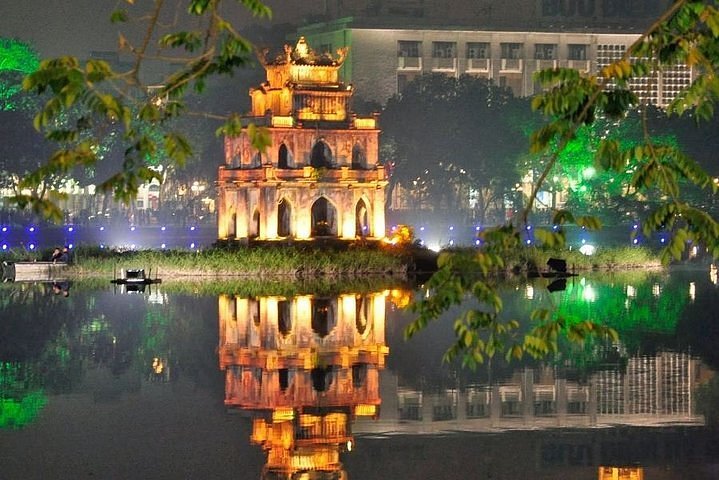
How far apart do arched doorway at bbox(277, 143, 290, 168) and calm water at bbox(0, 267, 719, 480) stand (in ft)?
92.2

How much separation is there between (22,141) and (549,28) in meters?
71.3

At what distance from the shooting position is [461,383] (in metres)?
30.1

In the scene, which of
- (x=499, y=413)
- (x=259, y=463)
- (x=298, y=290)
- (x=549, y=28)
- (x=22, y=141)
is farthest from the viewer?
(x=549, y=28)

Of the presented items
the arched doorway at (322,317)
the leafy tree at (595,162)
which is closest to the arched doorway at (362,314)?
the arched doorway at (322,317)

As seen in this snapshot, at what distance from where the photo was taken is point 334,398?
91.1 feet

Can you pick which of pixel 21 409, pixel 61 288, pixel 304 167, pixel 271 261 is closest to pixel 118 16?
pixel 21 409

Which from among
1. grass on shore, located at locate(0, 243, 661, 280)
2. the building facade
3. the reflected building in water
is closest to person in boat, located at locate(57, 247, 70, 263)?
grass on shore, located at locate(0, 243, 661, 280)

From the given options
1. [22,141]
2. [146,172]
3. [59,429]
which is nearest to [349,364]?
[59,429]

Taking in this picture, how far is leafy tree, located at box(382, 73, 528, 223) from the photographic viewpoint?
112812 mm

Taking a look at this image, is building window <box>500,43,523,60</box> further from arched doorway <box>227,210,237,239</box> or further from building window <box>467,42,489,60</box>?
arched doorway <box>227,210,237,239</box>

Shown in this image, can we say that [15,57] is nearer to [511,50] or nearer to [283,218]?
[283,218]

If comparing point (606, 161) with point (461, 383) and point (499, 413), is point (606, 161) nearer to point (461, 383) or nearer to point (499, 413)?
point (499, 413)

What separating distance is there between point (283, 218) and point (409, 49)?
81099mm

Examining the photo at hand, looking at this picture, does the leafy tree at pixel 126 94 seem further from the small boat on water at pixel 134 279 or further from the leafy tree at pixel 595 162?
the small boat on water at pixel 134 279
